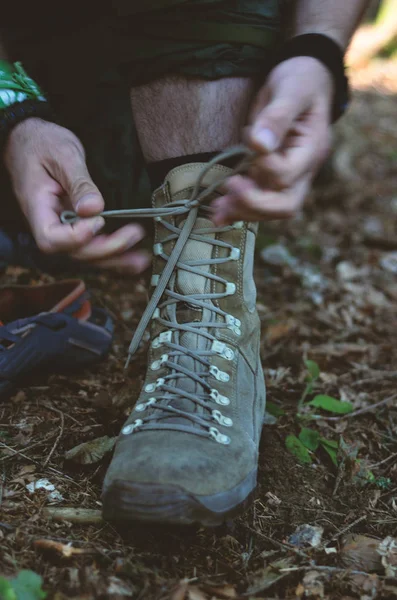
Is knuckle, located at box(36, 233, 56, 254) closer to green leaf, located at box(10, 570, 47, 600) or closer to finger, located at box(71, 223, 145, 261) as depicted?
finger, located at box(71, 223, 145, 261)

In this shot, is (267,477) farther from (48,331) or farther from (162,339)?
(48,331)

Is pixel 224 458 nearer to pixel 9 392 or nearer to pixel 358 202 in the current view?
pixel 9 392

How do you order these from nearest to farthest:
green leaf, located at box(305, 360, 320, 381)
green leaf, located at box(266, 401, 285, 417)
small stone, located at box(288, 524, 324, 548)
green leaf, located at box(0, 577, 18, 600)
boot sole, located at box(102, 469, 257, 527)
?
green leaf, located at box(0, 577, 18, 600)
boot sole, located at box(102, 469, 257, 527)
small stone, located at box(288, 524, 324, 548)
green leaf, located at box(266, 401, 285, 417)
green leaf, located at box(305, 360, 320, 381)

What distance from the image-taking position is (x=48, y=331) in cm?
213

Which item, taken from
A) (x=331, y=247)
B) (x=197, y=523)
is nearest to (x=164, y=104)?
(x=197, y=523)

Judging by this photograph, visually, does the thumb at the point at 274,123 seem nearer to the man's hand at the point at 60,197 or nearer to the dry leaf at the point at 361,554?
the man's hand at the point at 60,197

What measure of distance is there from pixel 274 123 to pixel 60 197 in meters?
0.70

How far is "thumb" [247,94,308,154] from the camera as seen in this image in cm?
141

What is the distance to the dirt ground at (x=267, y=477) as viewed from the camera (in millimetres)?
1420

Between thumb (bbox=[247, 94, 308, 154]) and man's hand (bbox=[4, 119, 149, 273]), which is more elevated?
thumb (bbox=[247, 94, 308, 154])

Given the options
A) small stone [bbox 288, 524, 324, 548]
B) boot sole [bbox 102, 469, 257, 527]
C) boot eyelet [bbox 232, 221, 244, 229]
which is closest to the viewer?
boot sole [bbox 102, 469, 257, 527]

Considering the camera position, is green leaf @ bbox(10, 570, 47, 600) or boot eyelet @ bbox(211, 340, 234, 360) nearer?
green leaf @ bbox(10, 570, 47, 600)

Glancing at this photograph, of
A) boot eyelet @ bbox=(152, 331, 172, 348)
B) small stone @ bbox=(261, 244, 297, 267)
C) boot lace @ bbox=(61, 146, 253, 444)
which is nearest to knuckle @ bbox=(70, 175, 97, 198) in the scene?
boot lace @ bbox=(61, 146, 253, 444)

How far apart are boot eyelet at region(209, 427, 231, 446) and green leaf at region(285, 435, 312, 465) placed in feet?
1.33
